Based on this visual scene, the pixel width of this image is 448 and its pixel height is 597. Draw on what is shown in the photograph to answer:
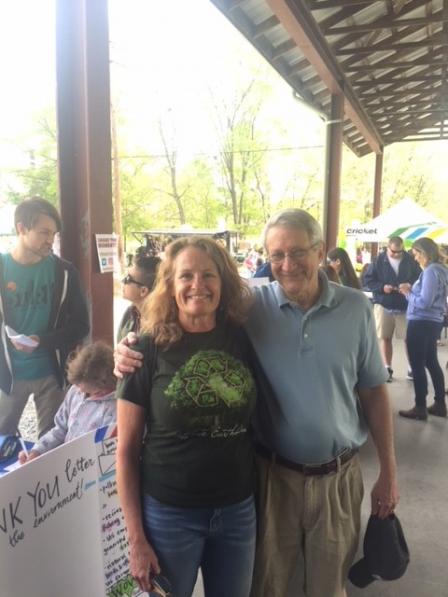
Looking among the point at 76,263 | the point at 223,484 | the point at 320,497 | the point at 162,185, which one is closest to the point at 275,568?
the point at 320,497

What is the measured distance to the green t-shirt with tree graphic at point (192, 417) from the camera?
1.43 metres

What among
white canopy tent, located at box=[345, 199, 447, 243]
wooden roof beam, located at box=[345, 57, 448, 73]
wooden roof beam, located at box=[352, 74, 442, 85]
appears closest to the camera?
wooden roof beam, located at box=[345, 57, 448, 73]

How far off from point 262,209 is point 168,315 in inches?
1129

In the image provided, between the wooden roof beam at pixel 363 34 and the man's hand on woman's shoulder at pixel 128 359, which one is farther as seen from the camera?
the wooden roof beam at pixel 363 34

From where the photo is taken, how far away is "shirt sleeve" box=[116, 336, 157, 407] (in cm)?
146

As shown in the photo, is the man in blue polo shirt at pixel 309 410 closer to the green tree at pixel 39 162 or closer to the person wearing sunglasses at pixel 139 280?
the person wearing sunglasses at pixel 139 280

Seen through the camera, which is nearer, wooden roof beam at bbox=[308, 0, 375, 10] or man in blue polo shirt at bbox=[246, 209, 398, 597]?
man in blue polo shirt at bbox=[246, 209, 398, 597]

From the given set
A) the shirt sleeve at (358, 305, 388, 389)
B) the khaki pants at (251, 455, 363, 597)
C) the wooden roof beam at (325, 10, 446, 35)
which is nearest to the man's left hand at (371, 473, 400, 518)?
the khaki pants at (251, 455, 363, 597)

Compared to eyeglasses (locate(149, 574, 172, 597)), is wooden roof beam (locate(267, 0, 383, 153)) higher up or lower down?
higher up

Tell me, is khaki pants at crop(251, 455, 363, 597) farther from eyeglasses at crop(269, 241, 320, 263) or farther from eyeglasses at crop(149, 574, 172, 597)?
eyeglasses at crop(269, 241, 320, 263)

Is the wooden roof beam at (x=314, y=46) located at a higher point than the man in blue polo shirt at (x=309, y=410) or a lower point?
higher

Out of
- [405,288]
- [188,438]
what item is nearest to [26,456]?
[188,438]

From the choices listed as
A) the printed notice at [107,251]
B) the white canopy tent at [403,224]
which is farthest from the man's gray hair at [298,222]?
the white canopy tent at [403,224]

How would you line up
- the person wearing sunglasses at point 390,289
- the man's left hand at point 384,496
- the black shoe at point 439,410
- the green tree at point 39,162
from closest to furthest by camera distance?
1. the man's left hand at point 384,496
2. the black shoe at point 439,410
3. the person wearing sunglasses at point 390,289
4. the green tree at point 39,162
